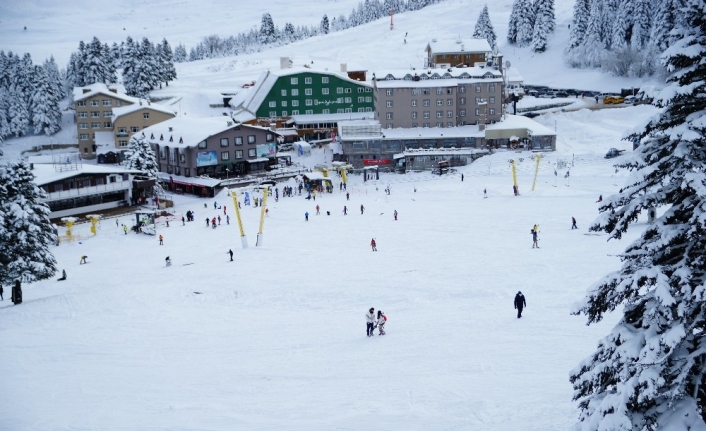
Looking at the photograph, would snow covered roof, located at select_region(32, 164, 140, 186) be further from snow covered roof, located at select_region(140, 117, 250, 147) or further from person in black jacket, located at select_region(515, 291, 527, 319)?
person in black jacket, located at select_region(515, 291, 527, 319)

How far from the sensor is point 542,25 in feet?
348

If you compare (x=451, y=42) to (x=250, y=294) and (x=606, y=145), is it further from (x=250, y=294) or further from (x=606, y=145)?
(x=250, y=294)

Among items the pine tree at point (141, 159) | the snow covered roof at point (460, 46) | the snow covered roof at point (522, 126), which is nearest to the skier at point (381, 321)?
the pine tree at point (141, 159)

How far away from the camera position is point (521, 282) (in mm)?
26797

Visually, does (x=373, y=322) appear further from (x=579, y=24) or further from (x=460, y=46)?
(x=579, y=24)

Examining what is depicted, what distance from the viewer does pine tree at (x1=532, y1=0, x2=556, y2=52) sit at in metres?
106

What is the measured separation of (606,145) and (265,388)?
2107 inches

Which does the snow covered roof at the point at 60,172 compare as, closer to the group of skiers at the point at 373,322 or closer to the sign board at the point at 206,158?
the sign board at the point at 206,158

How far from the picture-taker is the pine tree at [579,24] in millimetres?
97688

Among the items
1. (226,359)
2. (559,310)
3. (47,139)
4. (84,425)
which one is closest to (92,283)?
(226,359)

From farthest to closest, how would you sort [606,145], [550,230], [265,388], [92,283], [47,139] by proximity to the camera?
[47,139]
[606,145]
[550,230]
[92,283]
[265,388]

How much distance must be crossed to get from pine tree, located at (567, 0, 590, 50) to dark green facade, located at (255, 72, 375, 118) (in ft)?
113

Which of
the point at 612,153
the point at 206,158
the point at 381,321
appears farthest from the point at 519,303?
the point at 206,158

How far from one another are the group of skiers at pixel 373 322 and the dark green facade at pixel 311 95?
62711 millimetres
